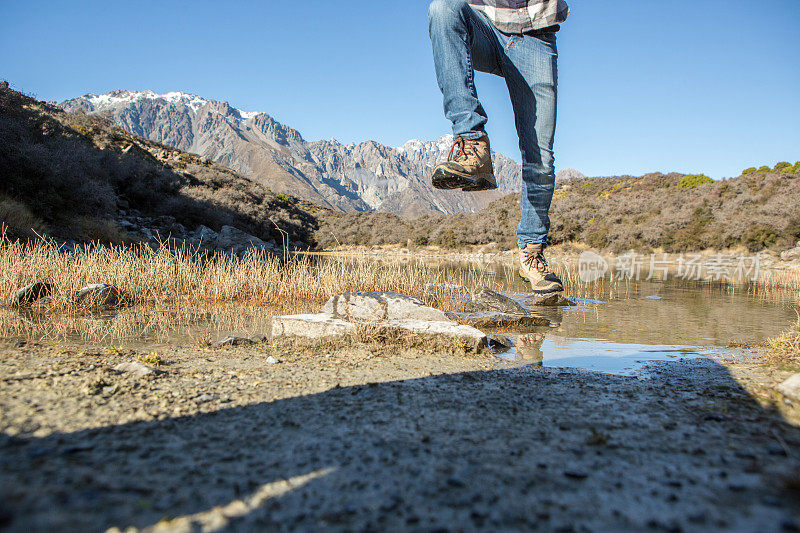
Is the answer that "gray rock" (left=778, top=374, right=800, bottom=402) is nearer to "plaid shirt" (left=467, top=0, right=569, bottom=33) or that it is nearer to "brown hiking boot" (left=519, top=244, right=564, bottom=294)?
"brown hiking boot" (left=519, top=244, right=564, bottom=294)

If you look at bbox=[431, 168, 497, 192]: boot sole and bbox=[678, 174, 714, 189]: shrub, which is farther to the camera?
bbox=[678, 174, 714, 189]: shrub

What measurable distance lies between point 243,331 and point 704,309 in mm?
5358

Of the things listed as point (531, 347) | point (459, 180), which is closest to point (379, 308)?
point (531, 347)

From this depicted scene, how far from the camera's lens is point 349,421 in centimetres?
119

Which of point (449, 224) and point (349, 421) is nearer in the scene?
point (349, 421)

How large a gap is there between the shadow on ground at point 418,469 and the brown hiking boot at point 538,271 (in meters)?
1.61

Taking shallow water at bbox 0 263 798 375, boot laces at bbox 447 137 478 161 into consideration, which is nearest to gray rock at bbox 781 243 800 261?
shallow water at bbox 0 263 798 375

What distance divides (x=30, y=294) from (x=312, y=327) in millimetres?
4124

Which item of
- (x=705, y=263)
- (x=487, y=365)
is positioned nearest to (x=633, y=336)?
(x=487, y=365)

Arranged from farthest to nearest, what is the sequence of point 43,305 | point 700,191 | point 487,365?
point 700,191
point 43,305
point 487,365

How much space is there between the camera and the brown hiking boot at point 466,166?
2062 mm

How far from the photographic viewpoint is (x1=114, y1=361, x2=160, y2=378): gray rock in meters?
1.65

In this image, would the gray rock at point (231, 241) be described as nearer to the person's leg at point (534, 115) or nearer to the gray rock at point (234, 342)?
the gray rock at point (234, 342)

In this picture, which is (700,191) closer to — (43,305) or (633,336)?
(633,336)
